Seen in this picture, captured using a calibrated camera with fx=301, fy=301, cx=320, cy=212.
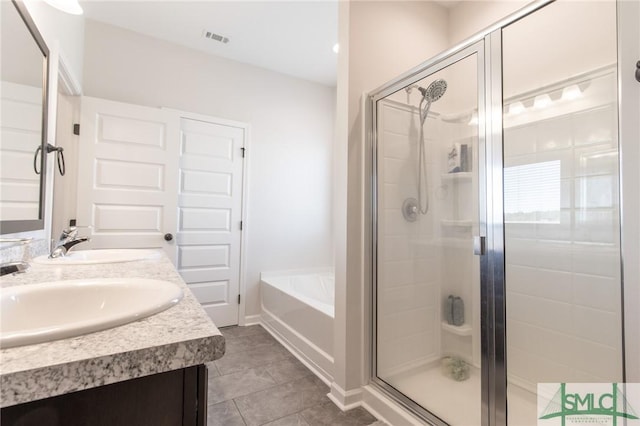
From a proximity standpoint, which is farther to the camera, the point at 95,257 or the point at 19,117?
the point at 95,257

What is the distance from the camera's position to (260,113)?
331cm

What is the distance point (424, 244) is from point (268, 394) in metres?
1.35

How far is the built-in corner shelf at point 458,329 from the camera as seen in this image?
1789mm

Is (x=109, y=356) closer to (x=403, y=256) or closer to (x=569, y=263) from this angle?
(x=403, y=256)

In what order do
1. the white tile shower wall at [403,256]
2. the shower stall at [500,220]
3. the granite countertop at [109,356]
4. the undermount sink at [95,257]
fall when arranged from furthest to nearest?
the white tile shower wall at [403,256], the shower stall at [500,220], the undermount sink at [95,257], the granite countertop at [109,356]

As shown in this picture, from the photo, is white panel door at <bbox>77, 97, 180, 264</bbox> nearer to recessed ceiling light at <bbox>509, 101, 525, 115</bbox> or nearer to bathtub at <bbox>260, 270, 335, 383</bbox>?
bathtub at <bbox>260, 270, 335, 383</bbox>

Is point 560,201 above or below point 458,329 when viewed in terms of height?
above

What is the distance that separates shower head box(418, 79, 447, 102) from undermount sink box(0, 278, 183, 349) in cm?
162

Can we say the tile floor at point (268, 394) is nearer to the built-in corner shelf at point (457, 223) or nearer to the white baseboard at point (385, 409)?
the white baseboard at point (385, 409)

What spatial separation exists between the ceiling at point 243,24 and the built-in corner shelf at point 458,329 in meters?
2.50

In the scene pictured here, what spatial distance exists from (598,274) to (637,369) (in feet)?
2.54

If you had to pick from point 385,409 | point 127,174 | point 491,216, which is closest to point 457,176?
point 491,216

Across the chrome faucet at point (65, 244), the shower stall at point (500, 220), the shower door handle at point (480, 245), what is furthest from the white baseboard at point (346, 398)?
the chrome faucet at point (65, 244)

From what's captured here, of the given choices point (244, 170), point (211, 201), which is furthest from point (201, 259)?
point (244, 170)
